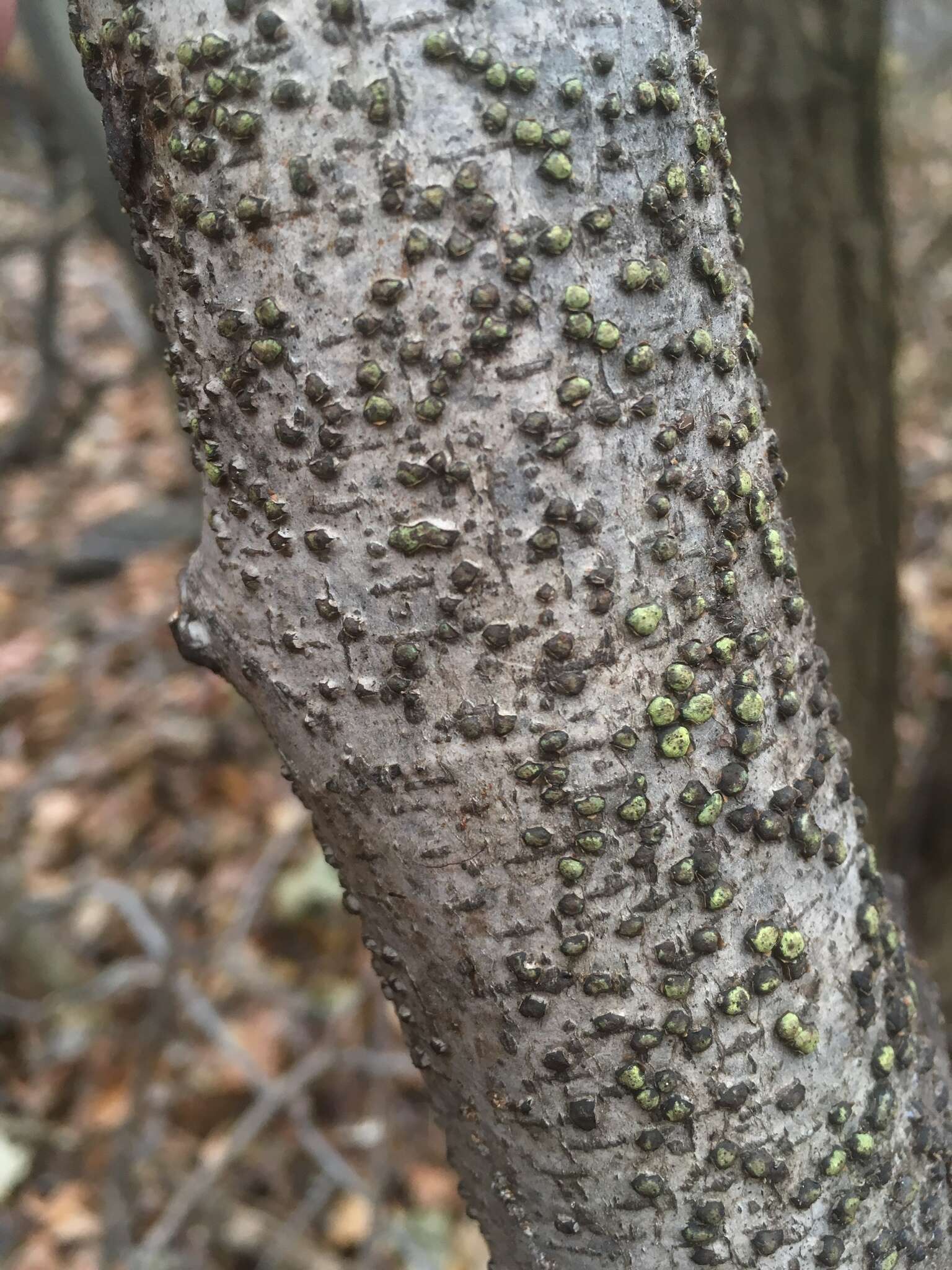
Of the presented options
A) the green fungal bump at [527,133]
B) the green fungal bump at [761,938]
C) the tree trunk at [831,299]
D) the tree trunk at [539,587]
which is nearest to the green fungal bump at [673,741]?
the tree trunk at [539,587]

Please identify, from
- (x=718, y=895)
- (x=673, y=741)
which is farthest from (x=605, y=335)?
(x=718, y=895)

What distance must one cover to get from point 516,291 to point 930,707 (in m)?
2.83

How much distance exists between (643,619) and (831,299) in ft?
5.38

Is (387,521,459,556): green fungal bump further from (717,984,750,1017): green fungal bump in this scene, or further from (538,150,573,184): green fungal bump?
(717,984,750,1017): green fungal bump

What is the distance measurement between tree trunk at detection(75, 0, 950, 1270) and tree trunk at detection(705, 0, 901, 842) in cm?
137

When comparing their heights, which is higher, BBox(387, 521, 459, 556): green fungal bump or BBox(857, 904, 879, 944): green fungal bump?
BBox(387, 521, 459, 556): green fungal bump

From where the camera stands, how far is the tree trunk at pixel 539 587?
0.57 meters

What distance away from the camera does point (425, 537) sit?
605 mm

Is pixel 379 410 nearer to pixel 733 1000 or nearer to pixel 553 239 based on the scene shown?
pixel 553 239

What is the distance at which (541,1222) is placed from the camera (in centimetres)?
76

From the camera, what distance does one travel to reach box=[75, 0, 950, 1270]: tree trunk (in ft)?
1.87

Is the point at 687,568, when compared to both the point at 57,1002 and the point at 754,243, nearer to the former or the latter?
the point at 754,243

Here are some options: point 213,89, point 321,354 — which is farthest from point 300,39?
point 321,354

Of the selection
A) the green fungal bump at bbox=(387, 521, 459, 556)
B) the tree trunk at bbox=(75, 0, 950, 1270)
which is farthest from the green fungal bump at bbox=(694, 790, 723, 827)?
the green fungal bump at bbox=(387, 521, 459, 556)
